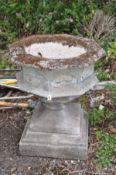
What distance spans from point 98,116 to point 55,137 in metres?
0.61

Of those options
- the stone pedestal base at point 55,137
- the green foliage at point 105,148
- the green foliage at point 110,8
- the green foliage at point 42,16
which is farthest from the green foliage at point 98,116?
the green foliage at point 110,8

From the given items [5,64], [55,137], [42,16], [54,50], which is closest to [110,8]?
[42,16]

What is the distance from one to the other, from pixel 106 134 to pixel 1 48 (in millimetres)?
2437

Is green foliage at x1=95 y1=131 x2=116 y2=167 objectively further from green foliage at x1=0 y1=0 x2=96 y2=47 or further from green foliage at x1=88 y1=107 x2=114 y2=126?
green foliage at x1=0 y1=0 x2=96 y2=47

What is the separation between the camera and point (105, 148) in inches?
130

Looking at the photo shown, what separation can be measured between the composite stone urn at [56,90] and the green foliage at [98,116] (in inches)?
7.7

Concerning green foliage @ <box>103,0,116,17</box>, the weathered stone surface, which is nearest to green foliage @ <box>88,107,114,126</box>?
the weathered stone surface

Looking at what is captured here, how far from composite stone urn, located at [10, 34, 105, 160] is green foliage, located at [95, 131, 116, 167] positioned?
13 cm

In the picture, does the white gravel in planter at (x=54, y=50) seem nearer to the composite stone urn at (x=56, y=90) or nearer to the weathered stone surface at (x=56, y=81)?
the composite stone urn at (x=56, y=90)

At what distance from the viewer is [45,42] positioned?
3277mm

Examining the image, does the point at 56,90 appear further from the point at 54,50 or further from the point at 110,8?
the point at 110,8

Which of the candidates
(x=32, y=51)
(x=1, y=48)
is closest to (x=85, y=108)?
(x=32, y=51)

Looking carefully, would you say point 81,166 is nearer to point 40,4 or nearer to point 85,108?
point 85,108

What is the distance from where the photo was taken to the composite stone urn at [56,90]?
289 cm
